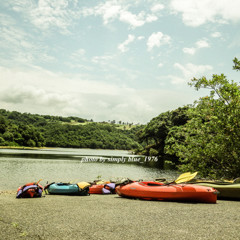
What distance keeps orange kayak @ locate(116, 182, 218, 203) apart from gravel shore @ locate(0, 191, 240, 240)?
3.96 feet

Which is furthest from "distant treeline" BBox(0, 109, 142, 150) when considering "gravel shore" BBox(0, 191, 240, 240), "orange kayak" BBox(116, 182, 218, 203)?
"gravel shore" BBox(0, 191, 240, 240)

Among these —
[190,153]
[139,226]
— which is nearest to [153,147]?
[190,153]

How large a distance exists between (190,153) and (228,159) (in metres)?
Result: 2.60

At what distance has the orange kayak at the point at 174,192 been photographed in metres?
10.7

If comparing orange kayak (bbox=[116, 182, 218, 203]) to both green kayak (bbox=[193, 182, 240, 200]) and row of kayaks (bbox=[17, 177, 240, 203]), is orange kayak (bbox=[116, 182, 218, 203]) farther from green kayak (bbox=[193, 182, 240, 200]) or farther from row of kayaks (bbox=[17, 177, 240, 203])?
green kayak (bbox=[193, 182, 240, 200])

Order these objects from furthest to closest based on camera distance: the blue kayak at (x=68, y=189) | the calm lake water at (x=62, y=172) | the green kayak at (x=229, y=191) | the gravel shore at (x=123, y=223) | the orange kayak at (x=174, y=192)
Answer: the calm lake water at (x=62, y=172) < the blue kayak at (x=68, y=189) < the green kayak at (x=229, y=191) < the orange kayak at (x=174, y=192) < the gravel shore at (x=123, y=223)

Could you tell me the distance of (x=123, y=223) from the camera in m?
7.11

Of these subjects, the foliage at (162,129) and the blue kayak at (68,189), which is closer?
the blue kayak at (68,189)

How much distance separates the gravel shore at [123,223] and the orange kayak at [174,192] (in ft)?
3.96

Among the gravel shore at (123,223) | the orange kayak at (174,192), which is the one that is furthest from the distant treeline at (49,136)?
the gravel shore at (123,223)

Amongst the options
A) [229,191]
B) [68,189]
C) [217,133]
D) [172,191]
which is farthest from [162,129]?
[172,191]

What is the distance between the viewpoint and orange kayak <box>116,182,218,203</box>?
10727 mm

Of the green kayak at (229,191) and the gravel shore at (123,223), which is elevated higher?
the green kayak at (229,191)

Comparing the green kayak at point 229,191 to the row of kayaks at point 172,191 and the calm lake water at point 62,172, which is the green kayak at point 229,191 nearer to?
the row of kayaks at point 172,191
